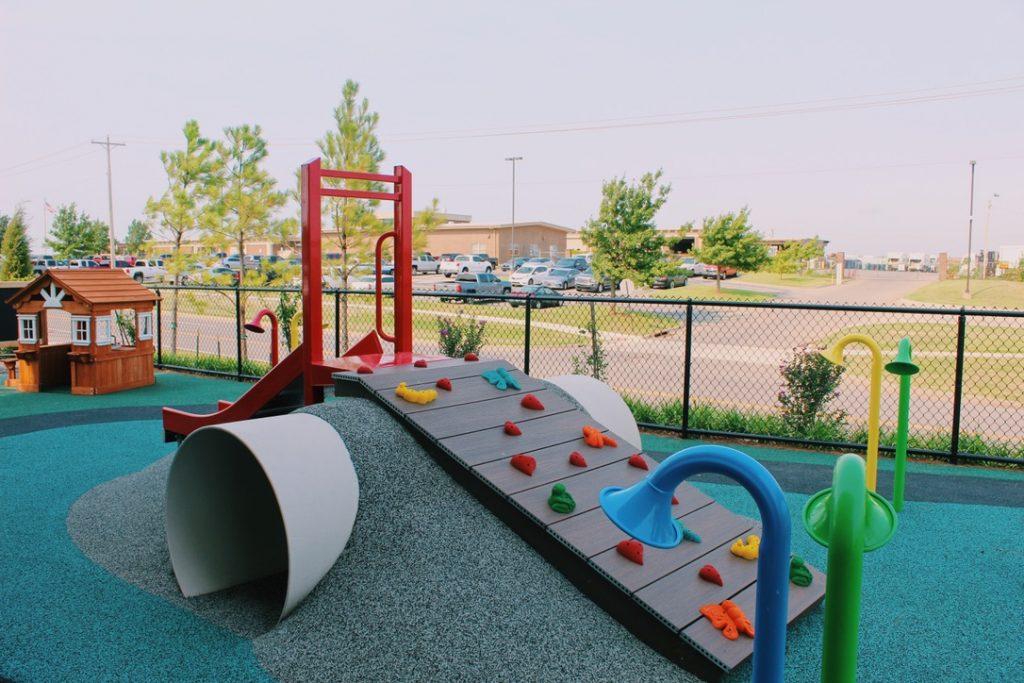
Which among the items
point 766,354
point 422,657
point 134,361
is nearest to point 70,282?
point 134,361

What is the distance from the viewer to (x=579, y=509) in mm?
3738

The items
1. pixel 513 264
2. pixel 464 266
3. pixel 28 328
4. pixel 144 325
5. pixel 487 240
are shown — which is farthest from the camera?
pixel 487 240

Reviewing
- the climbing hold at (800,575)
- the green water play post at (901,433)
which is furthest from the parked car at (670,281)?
the climbing hold at (800,575)

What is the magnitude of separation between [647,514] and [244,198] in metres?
13.2

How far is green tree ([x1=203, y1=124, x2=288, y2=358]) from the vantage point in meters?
13.5

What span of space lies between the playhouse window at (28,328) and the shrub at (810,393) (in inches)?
362

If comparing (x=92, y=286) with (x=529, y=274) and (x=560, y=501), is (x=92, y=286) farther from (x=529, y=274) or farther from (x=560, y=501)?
(x=529, y=274)

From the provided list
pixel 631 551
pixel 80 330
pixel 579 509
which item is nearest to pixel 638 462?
pixel 579 509

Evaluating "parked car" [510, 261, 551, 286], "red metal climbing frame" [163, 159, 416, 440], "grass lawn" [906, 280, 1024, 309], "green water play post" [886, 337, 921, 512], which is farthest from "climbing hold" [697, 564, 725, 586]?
"parked car" [510, 261, 551, 286]

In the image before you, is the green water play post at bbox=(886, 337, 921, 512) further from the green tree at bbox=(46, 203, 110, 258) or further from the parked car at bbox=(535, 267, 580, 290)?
the green tree at bbox=(46, 203, 110, 258)

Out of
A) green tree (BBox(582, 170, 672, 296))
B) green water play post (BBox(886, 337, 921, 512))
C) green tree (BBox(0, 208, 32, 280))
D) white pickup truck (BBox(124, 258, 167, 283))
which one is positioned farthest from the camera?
white pickup truck (BBox(124, 258, 167, 283))

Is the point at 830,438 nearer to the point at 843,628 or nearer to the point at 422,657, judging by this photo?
the point at 422,657

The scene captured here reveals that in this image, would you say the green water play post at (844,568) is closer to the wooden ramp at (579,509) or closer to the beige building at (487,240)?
the wooden ramp at (579,509)

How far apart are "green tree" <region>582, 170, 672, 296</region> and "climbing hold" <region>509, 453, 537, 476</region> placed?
20.8 meters
